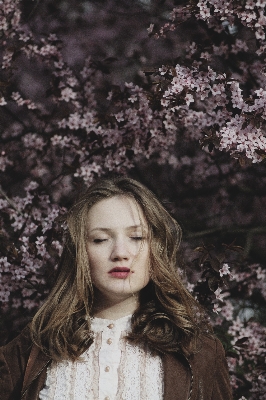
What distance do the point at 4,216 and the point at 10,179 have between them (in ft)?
2.13

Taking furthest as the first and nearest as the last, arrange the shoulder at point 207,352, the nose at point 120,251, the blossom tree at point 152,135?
the blossom tree at point 152,135, the shoulder at point 207,352, the nose at point 120,251

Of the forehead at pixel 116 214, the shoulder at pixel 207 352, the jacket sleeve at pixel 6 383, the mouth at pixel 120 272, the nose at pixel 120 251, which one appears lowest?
the jacket sleeve at pixel 6 383

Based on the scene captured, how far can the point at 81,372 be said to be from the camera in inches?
96.4

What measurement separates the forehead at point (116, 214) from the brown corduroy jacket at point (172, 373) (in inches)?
19.7

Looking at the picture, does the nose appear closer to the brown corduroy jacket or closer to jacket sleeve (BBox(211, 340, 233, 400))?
the brown corduroy jacket

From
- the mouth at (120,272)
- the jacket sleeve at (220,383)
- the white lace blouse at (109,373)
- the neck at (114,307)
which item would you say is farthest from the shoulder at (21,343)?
the jacket sleeve at (220,383)

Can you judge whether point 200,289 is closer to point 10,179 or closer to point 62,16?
point 10,179

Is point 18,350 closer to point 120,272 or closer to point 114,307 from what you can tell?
point 114,307

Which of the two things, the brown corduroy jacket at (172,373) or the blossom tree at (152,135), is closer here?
the brown corduroy jacket at (172,373)

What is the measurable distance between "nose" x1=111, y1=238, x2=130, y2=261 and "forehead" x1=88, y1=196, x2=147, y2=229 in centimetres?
7

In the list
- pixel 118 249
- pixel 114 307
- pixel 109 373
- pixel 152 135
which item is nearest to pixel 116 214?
pixel 118 249

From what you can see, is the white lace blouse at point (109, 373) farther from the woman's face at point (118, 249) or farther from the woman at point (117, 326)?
the woman's face at point (118, 249)

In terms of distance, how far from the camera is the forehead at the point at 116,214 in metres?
2.48

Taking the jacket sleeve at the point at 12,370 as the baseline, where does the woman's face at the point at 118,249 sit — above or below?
above
